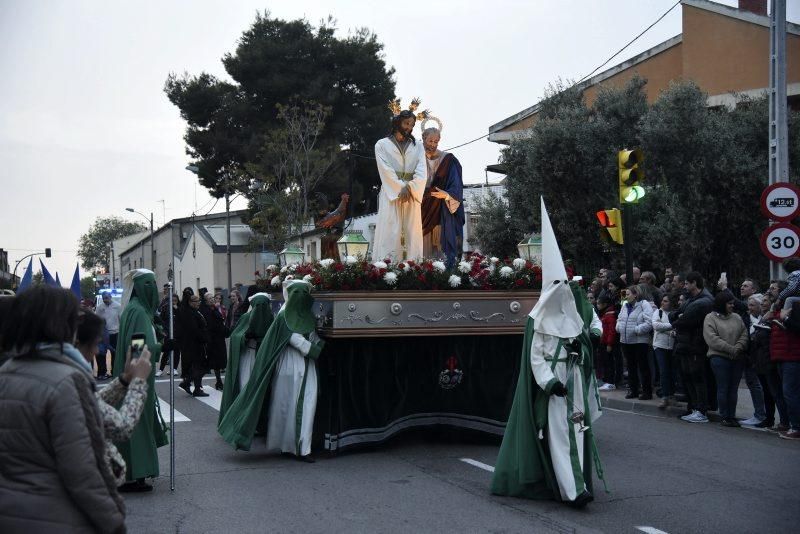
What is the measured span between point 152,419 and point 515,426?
3123 mm

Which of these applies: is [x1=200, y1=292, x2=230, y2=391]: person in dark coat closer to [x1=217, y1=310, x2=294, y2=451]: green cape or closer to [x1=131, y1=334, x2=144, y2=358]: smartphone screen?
[x1=217, y1=310, x2=294, y2=451]: green cape

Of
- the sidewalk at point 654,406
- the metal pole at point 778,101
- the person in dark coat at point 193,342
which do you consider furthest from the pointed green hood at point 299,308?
the metal pole at point 778,101

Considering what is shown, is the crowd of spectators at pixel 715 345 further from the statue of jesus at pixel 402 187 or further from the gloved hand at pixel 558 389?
the gloved hand at pixel 558 389

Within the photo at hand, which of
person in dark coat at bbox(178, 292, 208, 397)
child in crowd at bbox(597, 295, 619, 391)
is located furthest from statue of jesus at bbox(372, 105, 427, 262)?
person in dark coat at bbox(178, 292, 208, 397)

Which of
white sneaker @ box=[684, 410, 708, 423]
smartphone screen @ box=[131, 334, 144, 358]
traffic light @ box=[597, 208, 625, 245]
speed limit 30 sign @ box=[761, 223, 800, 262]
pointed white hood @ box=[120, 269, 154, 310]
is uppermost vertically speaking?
traffic light @ box=[597, 208, 625, 245]

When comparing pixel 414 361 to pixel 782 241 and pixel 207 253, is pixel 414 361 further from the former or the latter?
pixel 207 253

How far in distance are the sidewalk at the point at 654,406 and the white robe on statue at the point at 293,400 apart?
233 inches

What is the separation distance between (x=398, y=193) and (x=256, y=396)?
10.5 feet

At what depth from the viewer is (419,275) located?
934 centimetres

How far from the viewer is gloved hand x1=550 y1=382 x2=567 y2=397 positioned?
684 cm

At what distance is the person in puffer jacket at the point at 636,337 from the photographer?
1352 centimetres

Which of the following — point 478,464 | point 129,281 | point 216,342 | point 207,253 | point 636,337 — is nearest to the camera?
point 129,281

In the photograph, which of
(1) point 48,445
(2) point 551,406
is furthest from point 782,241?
(1) point 48,445

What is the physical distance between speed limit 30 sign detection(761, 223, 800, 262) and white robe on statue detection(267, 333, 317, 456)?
6691 mm
